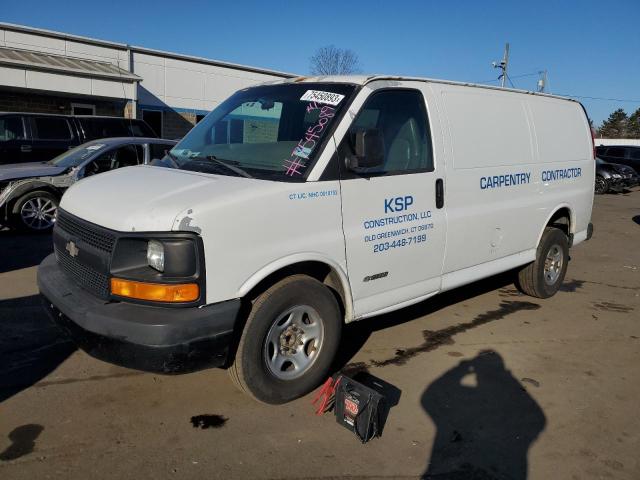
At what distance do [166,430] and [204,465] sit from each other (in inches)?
17.6

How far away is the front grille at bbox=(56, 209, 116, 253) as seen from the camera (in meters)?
3.15

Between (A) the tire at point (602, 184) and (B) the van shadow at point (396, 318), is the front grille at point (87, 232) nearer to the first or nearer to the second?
(B) the van shadow at point (396, 318)

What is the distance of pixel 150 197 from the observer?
320 cm

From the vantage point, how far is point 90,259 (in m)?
3.28

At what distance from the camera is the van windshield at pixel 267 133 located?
360 cm

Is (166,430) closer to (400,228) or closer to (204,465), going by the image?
(204,465)

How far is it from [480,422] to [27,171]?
26.4 ft

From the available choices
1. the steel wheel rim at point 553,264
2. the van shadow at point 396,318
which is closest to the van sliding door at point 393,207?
the van shadow at point 396,318

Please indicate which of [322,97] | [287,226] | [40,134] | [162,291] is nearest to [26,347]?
[162,291]

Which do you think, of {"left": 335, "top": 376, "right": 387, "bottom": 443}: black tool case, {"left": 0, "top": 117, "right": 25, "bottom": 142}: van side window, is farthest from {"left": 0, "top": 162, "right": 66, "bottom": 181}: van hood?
{"left": 335, "top": 376, "right": 387, "bottom": 443}: black tool case

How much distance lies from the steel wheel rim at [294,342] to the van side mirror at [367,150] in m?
1.00

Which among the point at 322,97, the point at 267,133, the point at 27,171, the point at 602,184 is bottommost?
the point at 602,184

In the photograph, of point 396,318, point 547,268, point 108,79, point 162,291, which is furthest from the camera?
point 108,79

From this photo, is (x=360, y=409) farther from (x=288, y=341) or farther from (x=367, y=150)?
(x=367, y=150)
